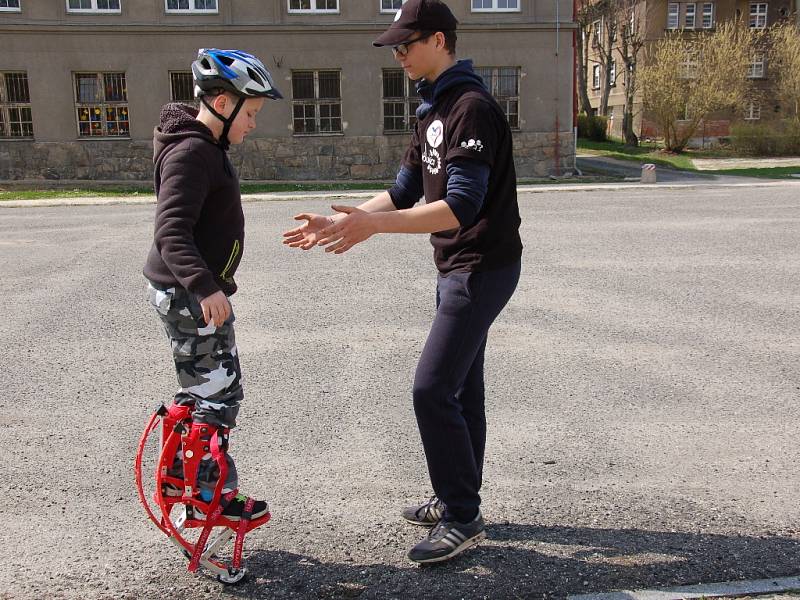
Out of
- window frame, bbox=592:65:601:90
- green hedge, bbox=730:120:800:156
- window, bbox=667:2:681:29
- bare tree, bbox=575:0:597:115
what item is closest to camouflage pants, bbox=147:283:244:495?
green hedge, bbox=730:120:800:156

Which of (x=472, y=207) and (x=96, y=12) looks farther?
(x=96, y=12)

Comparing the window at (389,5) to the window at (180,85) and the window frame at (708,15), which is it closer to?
the window at (180,85)

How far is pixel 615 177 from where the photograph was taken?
26781 millimetres

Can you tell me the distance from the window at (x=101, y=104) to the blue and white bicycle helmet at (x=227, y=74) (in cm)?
2514

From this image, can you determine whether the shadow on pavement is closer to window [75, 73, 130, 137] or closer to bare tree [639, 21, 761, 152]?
window [75, 73, 130, 137]

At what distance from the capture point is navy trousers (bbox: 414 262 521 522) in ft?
10.9

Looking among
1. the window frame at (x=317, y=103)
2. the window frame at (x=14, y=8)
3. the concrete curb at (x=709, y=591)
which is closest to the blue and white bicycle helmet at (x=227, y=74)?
the concrete curb at (x=709, y=591)

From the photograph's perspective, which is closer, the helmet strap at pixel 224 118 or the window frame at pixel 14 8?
the helmet strap at pixel 224 118

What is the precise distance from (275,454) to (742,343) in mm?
4181


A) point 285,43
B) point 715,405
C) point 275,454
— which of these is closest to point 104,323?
point 275,454

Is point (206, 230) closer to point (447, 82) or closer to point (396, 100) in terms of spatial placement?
point (447, 82)

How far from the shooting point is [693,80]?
1428 inches

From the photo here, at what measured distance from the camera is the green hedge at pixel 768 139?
3559 centimetres

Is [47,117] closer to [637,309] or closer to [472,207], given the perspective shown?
[637,309]
